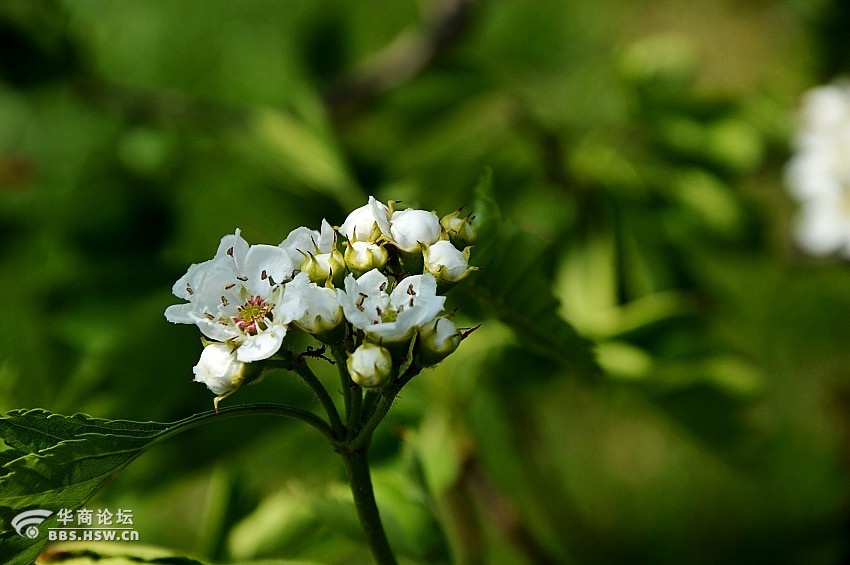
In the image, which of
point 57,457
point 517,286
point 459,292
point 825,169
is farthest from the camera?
point 825,169

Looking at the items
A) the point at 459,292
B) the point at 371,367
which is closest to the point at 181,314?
the point at 371,367

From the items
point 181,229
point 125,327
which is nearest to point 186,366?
point 125,327

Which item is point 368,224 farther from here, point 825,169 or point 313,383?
point 825,169

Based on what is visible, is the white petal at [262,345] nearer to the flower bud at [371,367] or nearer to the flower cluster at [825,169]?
the flower bud at [371,367]

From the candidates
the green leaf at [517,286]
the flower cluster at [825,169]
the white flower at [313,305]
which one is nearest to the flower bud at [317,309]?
the white flower at [313,305]

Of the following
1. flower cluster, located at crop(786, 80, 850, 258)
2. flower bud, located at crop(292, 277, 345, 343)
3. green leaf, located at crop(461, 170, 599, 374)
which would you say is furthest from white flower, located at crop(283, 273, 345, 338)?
flower cluster, located at crop(786, 80, 850, 258)

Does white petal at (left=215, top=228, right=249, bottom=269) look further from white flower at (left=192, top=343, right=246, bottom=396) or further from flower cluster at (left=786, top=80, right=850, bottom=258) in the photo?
flower cluster at (left=786, top=80, right=850, bottom=258)

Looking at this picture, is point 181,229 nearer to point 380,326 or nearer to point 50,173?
point 50,173
